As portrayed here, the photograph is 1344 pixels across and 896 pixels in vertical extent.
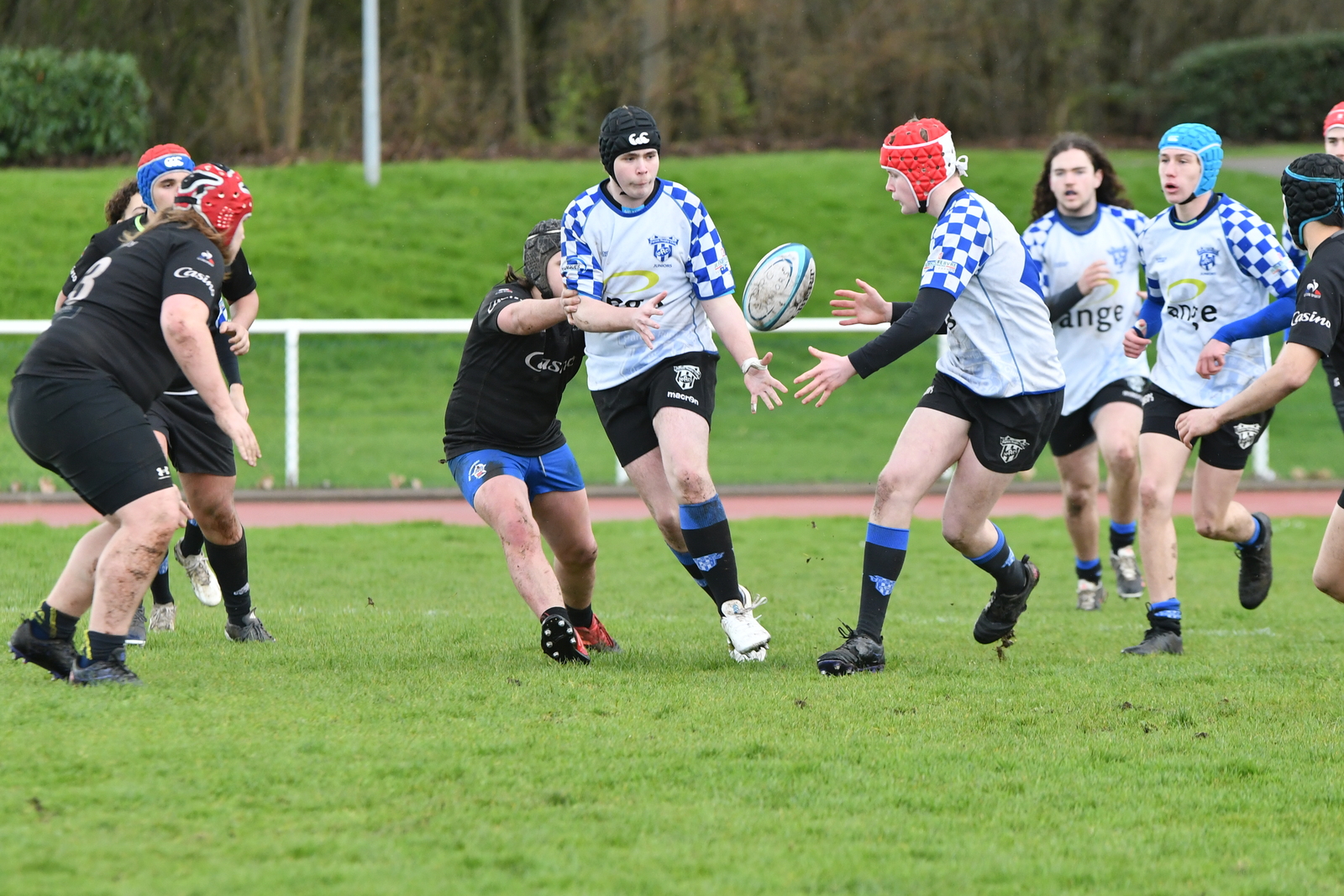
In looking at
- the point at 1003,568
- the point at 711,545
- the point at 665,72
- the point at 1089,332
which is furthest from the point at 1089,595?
the point at 665,72

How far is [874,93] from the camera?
30.0 m

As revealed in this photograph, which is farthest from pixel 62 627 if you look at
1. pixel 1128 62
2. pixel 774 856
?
pixel 1128 62

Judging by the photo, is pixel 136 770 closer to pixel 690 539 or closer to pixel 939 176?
pixel 690 539

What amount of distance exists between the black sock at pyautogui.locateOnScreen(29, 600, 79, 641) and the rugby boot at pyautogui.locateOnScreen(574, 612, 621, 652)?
220 cm

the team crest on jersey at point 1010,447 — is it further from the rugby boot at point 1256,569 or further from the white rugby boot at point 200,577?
the white rugby boot at point 200,577

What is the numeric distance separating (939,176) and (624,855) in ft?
11.3

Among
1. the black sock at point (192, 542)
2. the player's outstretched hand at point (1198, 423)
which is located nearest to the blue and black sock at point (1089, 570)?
the player's outstretched hand at point (1198, 423)

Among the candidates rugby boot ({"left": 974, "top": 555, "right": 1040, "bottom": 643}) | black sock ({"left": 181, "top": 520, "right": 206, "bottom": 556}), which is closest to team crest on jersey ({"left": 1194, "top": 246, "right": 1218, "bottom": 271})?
rugby boot ({"left": 974, "top": 555, "right": 1040, "bottom": 643})

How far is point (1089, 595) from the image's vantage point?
341 inches

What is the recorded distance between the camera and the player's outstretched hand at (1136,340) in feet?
24.4

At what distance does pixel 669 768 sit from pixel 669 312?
2.39 metres

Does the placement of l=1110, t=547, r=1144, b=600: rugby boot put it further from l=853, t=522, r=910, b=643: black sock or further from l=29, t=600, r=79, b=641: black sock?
l=29, t=600, r=79, b=641: black sock

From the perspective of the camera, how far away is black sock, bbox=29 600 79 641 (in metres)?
5.56

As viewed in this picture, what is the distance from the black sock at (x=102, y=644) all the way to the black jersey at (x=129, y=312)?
0.85 metres
